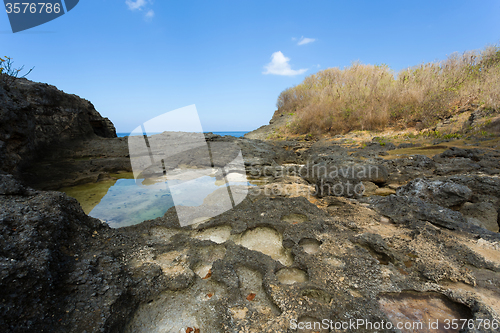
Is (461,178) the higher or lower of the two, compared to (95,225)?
lower

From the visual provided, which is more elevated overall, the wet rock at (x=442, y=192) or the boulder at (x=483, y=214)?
the wet rock at (x=442, y=192)

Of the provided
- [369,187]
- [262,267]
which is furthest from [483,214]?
[262,267]

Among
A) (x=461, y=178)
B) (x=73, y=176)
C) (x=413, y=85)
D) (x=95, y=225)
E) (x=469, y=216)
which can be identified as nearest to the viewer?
(x=95, y=225)

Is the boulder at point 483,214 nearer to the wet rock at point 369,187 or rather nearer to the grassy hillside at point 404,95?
the wet rock at point 369,187

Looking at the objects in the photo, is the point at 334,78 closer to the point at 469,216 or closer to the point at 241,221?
the point at 469,216

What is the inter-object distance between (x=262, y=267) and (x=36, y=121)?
963 cm

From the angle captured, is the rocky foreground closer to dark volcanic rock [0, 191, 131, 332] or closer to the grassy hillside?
dark volcanic rock [0, 191, 131, 332]

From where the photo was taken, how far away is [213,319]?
1674 millimetres

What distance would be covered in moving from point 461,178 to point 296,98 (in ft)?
71.6

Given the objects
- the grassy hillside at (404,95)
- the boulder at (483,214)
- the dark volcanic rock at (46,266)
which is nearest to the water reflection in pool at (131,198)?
the dark volcanic rock at (46,266)

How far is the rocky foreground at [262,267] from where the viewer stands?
5.21 ft

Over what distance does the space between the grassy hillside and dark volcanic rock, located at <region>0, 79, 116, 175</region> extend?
14196 millimetres

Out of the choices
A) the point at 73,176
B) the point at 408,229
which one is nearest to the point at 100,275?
the point at 408,229

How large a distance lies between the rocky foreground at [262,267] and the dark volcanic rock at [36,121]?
3474 mm
